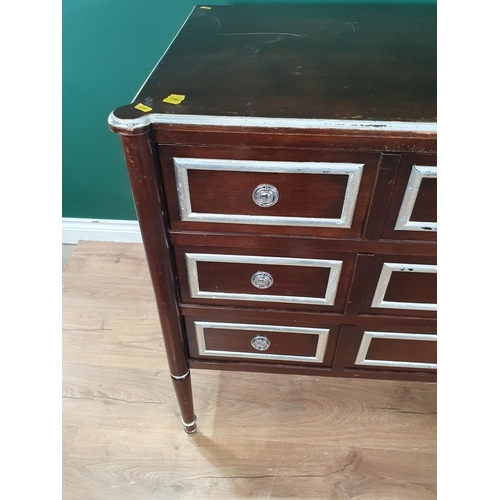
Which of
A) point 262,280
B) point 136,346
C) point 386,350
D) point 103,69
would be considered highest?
point 103,69

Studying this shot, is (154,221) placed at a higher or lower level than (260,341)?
higher

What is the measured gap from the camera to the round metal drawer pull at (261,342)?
36.9 inches

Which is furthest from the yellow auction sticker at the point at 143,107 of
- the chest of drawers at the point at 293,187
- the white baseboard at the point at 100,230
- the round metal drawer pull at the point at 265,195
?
the white baseboard at the point at 100,230

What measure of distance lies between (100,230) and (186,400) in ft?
2.74

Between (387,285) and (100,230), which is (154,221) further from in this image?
(100,230)

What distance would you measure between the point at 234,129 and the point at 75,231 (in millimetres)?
1233

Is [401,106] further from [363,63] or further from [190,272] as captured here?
[190,272]

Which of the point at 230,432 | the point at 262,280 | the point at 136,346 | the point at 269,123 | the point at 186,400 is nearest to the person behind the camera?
the point at 269,123

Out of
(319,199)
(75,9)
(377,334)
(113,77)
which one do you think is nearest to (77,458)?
(377,334)

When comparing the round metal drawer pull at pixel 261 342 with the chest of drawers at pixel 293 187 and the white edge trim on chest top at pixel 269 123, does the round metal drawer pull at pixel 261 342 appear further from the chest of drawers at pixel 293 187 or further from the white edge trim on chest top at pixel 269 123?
the white edge trim on chest top at pixel 269 123

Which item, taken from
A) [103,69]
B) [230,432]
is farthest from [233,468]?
[103,69]

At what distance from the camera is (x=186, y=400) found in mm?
1071

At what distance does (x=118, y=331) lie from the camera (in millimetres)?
1416

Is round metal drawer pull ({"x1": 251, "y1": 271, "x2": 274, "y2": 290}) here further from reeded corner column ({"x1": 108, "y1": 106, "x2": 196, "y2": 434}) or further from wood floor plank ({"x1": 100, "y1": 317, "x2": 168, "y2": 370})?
wood floor plank ({"x1": 100, "y1": 317, "x2": 168, "y2": 370})
